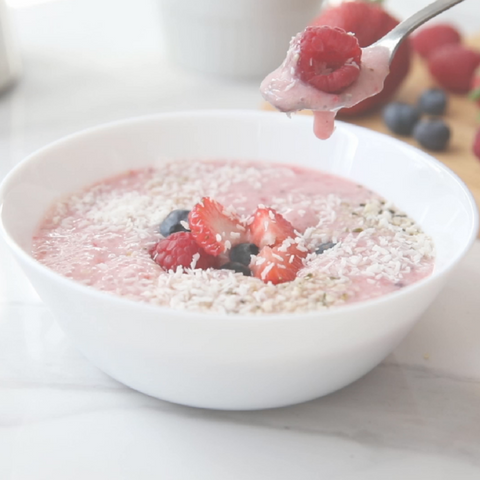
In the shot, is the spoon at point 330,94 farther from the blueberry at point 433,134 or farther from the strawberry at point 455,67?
the strawberry at point 455,67

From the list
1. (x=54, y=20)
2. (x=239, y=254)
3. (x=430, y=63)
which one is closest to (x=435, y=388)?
(x=239, y=254)

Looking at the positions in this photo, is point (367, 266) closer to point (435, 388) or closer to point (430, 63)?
point (435, 388)

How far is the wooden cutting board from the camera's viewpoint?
205 centimetres

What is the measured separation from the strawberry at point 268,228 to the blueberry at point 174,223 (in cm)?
13

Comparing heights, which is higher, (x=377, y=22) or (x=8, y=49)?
(x=377, y=22)

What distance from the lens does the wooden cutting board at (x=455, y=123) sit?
2.05 metres

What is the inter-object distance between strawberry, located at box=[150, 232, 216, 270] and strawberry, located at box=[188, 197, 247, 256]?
0.6 inches

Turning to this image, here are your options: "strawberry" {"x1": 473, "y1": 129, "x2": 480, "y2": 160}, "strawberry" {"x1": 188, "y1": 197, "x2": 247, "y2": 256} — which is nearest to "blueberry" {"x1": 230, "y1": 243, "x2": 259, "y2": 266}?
"strawberry" {"x1": 188, "y1": 197, "x2": 247, "y2": 256}

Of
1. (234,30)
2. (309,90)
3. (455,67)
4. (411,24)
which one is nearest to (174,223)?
(309,90)

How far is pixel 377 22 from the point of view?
2223mm

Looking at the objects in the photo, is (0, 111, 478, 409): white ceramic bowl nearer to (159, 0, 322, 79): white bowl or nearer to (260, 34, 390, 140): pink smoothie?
(260, 34, 390, 140): pink smoothie

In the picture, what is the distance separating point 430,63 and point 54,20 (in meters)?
1.70

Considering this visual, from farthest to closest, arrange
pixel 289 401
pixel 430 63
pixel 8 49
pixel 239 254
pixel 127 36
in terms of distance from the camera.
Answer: pixel 127 36 < pixel 430 63 < pixel 8 49 < pixel 239 254 < pixel 289 401

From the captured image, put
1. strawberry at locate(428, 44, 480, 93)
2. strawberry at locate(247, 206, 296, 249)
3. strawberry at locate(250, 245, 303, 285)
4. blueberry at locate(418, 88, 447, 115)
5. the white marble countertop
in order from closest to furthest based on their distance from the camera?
the white marble countertop → strawberry at locate(250, 245, 303, 285) → strawberry at locate(247, 206, 296, 249) → blueberry at locate(418, 88, 447, 115) → strawberry at locate(428, 44, 480, 93)
